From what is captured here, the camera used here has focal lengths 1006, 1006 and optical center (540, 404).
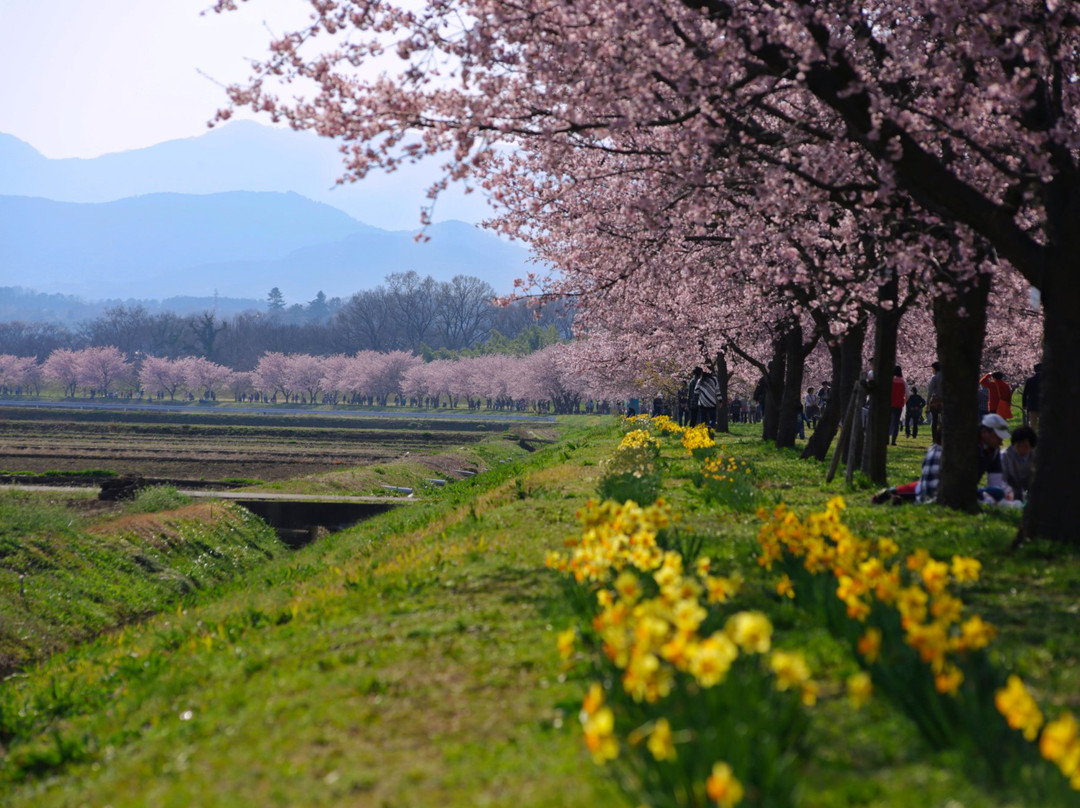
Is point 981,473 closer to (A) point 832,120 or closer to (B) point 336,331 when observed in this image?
→ (A) point 832,120

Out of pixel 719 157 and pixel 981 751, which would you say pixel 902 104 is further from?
pixel 981 751

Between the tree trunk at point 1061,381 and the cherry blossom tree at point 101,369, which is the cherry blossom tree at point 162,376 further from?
the tree trunk at point 1061,381

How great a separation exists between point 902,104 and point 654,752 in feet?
28.7

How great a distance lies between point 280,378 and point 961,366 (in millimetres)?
151802

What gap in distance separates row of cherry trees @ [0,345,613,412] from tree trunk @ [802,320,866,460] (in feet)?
368

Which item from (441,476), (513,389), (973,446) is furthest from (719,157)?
(513,389)

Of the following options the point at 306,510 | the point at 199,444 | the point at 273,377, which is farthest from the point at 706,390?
the point at 273,377

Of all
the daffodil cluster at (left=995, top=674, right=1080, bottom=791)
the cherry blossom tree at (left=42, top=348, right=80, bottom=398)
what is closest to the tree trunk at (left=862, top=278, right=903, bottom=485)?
the daffodil cluster at (left=995, top=674, right=1080, bottom=791)

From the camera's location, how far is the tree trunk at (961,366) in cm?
1195

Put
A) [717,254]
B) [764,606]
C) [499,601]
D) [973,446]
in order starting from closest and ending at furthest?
[764,606]
[499,601]
[973,446]
[717,254]

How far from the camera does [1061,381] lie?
30.3 feet

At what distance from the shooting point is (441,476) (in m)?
37.2

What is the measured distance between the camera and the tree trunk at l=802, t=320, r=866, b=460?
19062 mm

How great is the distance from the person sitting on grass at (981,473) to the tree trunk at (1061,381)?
11.1ft
